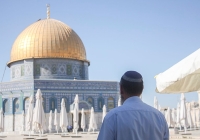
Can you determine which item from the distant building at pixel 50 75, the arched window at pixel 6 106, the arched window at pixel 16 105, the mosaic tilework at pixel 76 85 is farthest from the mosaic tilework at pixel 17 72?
the mosaic tilework at pixel 76 85

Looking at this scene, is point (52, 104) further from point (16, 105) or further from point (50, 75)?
point (16, 105)

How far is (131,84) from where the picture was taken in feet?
8.04

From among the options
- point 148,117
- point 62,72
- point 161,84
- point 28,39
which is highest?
point 28,39

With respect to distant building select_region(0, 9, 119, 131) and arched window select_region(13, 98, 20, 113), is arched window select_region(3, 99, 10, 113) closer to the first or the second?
distant building select_region(0, 9, 119, 131)

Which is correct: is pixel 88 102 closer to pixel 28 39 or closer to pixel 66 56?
pixel 66 56

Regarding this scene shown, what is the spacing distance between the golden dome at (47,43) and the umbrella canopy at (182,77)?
32.1m

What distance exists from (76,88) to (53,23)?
7.99 meters

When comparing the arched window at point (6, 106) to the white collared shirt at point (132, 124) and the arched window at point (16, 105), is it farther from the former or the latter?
the white collared shirt at point (132, 124)

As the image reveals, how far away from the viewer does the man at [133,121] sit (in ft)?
7.29

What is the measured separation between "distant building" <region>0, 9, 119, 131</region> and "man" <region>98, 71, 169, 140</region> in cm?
3169

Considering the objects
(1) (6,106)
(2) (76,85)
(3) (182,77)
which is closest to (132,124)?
→ (3) (182,77)

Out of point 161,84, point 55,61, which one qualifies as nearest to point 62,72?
point 55,61

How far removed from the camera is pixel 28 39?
37438mm

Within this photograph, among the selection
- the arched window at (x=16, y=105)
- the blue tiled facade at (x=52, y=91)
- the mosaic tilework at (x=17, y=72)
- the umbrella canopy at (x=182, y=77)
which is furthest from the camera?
the mosaic tilework at (x=17, y=72)
